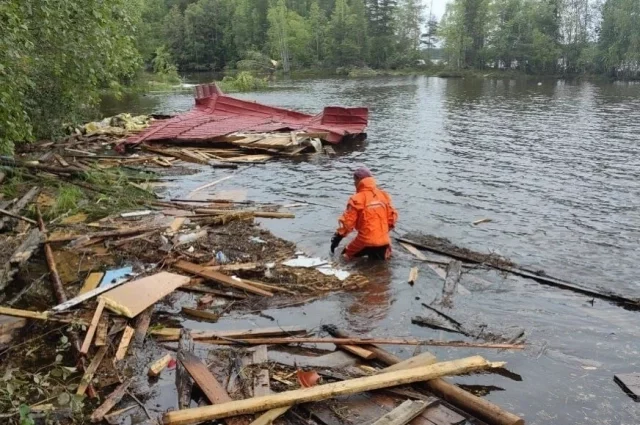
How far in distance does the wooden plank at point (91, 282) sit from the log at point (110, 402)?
2.60 m

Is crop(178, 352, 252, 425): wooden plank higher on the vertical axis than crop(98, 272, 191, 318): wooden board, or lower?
lower

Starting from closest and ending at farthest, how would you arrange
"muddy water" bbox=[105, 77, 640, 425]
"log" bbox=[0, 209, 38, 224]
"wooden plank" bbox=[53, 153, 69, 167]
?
"muddy water" bbox=[105, 77, 640, 425], "log" bbox=[0, 209, 38, 224], "wooden plank" bbox=[53, 153, 69, 167]

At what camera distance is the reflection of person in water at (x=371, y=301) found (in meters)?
8.44

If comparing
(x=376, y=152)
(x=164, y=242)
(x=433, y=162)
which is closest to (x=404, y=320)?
(x=164, y=242)

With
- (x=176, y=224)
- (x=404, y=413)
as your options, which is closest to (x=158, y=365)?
(x=404, y=413)

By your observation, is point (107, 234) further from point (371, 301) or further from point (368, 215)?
point (371, 301)

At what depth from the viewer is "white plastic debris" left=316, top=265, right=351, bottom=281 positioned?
9.82 metres

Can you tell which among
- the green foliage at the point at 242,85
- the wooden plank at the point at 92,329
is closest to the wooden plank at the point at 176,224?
the wooden plank at the point at 92,329

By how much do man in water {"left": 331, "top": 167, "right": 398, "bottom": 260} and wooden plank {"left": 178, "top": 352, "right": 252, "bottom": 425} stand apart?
171 inches

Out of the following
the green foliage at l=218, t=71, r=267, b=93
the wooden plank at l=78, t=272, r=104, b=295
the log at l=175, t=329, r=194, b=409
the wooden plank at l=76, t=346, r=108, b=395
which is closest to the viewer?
the log at l=175, t=329, r=194, b=409

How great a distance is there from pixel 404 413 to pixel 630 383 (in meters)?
3.43

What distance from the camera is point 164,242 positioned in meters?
10.5

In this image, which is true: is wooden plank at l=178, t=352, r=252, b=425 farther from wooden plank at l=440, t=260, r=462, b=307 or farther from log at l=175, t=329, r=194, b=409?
wooden plank at l=440, t=260, r=462, b=307

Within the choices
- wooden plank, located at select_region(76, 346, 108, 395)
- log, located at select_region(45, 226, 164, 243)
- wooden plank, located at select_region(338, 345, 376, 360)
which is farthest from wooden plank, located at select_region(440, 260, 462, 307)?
log, located at select_region(45, 226, 164, 243)
